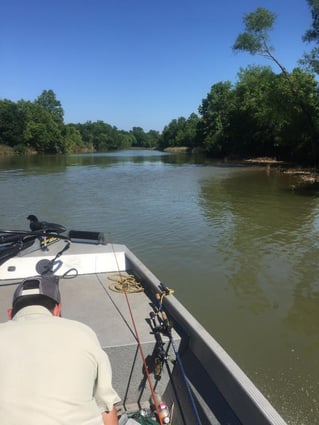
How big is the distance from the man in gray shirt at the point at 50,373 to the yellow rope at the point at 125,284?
2.51 meters

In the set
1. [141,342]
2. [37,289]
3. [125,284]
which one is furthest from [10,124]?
[37,289]

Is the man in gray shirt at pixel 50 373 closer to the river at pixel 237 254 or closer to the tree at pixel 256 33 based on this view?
the river at pixel 237 254

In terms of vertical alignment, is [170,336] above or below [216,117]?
below

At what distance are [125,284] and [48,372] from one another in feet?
9.67

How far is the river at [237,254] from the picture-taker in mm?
4398

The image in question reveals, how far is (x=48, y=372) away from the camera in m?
1.56

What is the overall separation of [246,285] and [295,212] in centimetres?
744

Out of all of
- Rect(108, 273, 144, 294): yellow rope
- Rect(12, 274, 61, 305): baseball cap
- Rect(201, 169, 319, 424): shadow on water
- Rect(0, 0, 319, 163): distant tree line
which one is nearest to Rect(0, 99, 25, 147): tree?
Rect(0, 0, 319, 163): distant tree line

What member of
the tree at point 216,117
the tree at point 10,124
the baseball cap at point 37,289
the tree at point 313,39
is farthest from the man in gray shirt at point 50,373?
the tree at point 10,124

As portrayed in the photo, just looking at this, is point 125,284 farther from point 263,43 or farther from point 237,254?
point 263,43

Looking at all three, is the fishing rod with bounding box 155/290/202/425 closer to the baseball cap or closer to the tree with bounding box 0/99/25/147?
the baseball cap

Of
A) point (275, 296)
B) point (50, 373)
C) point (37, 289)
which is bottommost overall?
point (275, 296)

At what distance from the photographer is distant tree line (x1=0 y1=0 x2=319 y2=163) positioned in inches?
1097

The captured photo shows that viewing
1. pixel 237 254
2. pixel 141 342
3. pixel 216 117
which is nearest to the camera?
pixel 141 342
